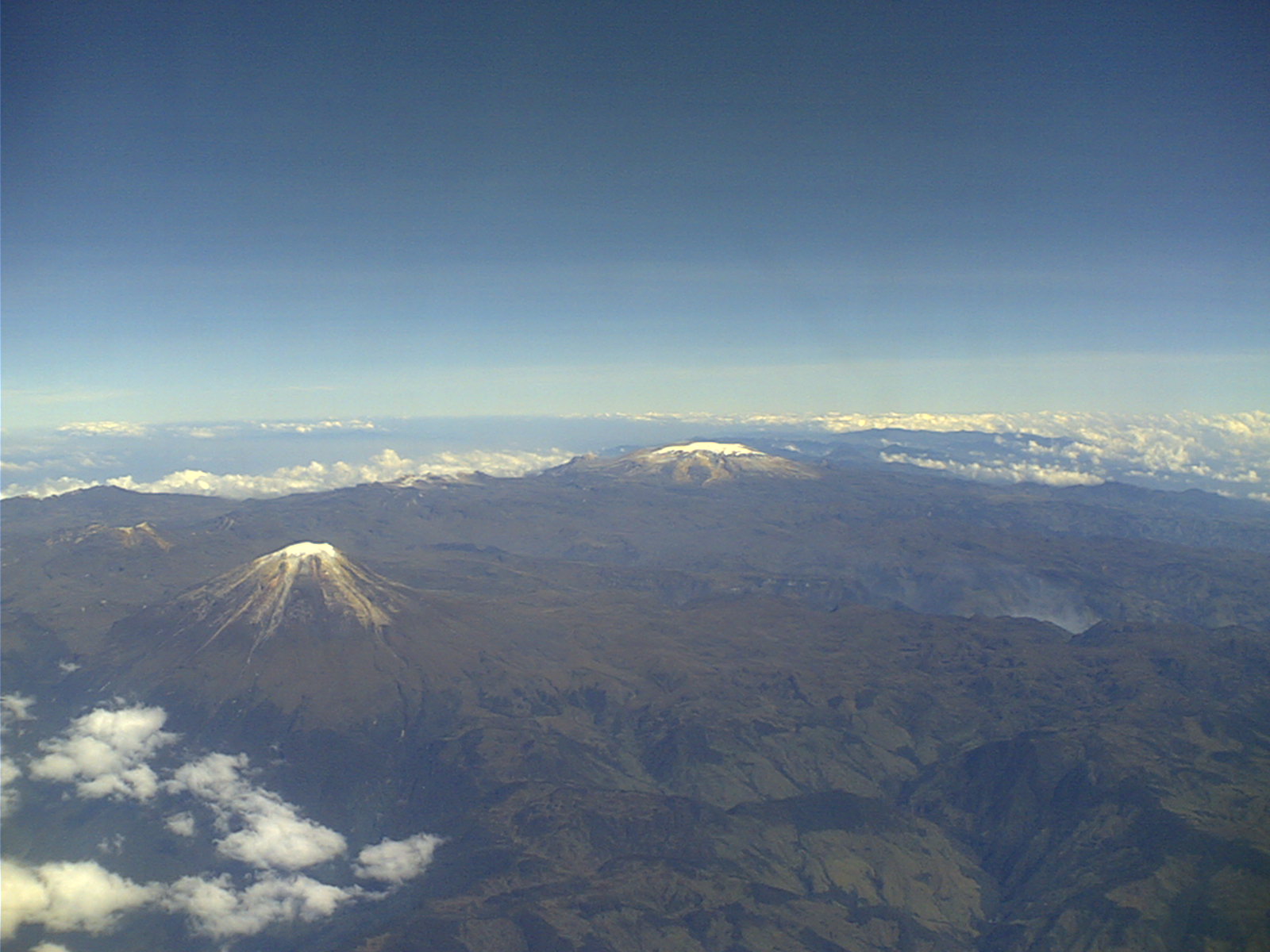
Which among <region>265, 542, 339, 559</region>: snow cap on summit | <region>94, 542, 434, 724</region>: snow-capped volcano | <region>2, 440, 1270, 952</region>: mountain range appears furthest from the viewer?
<region>265, 542, 339, 559</region>: snow cap on summit

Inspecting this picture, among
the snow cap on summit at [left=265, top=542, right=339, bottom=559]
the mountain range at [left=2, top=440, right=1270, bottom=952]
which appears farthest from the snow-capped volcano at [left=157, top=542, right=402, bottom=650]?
the mountain range at [left=2, top=440, right=1270, bottom=952]

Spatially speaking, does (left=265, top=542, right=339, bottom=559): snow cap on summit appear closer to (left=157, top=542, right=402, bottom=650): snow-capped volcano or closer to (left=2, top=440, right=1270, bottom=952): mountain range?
(left=157, top=542, right=402, bottom=650): snow-capped volcano

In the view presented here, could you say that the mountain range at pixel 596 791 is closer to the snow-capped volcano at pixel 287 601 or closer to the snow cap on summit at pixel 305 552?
the snow-capped volcano at pixel 287 601

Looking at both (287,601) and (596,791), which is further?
(287,601)

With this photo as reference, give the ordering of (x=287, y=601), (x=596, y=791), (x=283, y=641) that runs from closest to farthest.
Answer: (x=596, y=791)
(x=283, y=641)
(x=287, y=601)

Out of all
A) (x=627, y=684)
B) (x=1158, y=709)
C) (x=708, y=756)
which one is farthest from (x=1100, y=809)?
(x=627, y=684)

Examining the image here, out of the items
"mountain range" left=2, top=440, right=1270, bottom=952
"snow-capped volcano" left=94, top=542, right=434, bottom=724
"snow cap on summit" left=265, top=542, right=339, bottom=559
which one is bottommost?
"mountain range" left=2, top=440, right=1270, bottom=952

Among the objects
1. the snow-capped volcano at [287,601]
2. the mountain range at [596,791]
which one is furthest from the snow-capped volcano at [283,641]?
the mountain range at [596,791]

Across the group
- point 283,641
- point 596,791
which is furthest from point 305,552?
point 596,791

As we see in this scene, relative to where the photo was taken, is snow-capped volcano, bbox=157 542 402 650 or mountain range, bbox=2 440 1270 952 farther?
snow-capped volcano, bbox=157 542 402 650

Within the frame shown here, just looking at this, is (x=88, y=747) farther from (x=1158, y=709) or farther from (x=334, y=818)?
(x=1158, y=709)

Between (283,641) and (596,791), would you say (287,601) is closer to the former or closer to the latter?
(283,641)
